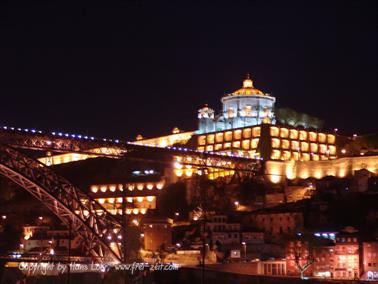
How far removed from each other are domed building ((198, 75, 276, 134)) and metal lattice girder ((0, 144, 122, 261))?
49.7m

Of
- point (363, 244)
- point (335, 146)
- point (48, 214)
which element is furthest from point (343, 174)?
point (48, 214)

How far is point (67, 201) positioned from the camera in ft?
200

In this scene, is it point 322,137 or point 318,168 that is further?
point 322,137

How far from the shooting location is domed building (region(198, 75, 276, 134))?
364ft

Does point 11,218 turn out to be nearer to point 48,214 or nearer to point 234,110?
point 48,214

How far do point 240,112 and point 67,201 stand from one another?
5663 cm

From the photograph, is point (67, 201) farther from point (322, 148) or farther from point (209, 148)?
point (322, 148)

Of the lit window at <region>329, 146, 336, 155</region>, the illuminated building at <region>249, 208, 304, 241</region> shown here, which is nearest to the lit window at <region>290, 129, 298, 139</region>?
the lit window at <region>329, 146, 336, 155</region>

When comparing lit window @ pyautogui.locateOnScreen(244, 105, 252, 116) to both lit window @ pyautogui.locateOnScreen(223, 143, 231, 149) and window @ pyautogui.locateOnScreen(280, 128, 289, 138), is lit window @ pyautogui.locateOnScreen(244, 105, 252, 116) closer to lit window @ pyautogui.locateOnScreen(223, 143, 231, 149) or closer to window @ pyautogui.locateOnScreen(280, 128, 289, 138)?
lit window @ pyautogui.locateOnScreen(223, 143, 231, 149)

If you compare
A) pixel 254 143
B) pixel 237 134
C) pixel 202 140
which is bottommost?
pixel 254 143

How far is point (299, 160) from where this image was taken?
95.2 m

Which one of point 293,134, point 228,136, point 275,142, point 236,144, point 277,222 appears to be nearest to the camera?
point 277,222

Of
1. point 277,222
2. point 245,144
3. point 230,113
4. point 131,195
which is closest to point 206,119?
point 230,113

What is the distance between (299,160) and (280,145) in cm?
477
